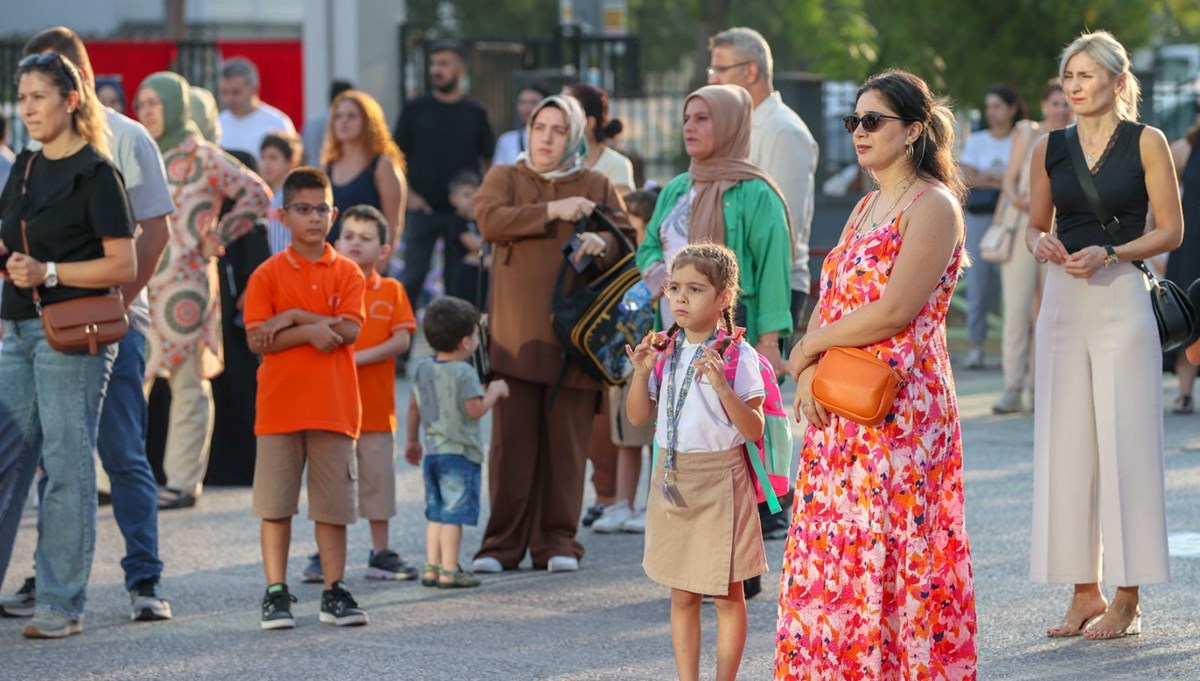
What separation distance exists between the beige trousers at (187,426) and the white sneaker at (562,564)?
255 centimetres

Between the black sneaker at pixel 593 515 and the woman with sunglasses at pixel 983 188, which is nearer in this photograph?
the black sneaker at pixel 593 515

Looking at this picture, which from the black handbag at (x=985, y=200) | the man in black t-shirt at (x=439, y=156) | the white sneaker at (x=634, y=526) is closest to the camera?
the white sneaker at (x=634, y=526)

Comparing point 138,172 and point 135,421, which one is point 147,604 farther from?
point 138,172

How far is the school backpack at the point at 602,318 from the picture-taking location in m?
7.95

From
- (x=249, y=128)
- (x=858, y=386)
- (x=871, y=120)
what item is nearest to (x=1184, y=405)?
(x=249, y=128)

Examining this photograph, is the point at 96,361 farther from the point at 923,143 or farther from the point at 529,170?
the point at 923,143

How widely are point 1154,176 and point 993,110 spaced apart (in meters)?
8.51

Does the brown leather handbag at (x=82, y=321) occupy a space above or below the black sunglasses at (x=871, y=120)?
below

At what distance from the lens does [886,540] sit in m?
5.16

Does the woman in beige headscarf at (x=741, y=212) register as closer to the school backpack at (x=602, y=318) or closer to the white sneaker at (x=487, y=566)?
the school backpack at (x=602, y=318)

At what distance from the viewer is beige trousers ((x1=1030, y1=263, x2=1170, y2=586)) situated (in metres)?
6.88

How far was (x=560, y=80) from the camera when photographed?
17.1 metres

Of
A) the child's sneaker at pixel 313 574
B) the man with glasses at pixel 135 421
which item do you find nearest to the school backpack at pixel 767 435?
the man with glasses at pixel 135 421

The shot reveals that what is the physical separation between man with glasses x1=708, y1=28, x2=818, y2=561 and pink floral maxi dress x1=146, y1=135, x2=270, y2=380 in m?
2.86
